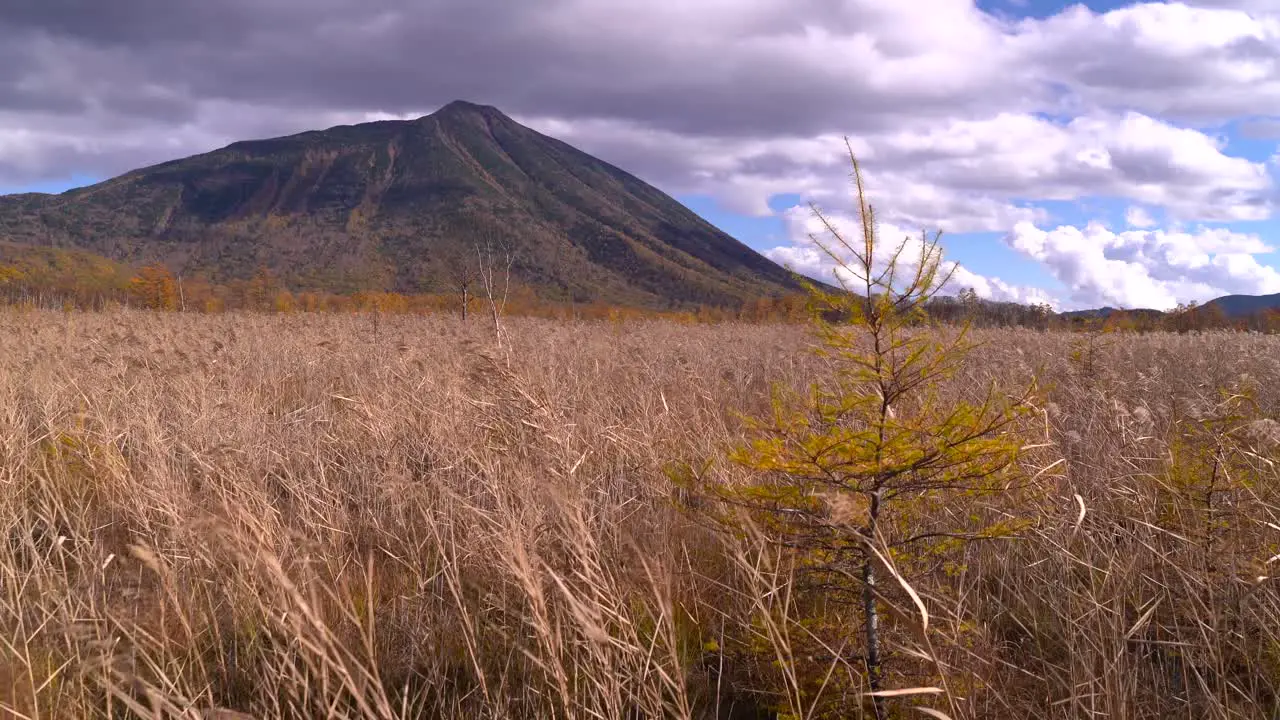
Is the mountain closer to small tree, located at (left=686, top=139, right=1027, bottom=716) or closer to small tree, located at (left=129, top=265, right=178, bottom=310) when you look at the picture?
small tree, located at (left=129, top=265, right=178, bottom=310)

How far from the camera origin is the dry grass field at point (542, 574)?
6.70ft

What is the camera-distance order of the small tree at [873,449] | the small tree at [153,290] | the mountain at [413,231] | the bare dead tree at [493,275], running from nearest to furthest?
the small tree at [873,449], the bare dead tree at [493,275], the small tree at [153,290], the mountain at [413,231]

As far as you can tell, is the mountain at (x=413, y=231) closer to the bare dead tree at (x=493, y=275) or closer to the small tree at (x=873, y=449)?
the bare dead tree at (x=493, y=275)

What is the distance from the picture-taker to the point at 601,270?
467ft

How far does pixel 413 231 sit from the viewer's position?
516 ft

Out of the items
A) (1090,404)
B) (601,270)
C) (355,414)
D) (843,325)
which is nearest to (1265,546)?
(843,325)

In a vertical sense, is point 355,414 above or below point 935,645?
above

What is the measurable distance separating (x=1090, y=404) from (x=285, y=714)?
18.8 feet

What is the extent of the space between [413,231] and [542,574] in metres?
165

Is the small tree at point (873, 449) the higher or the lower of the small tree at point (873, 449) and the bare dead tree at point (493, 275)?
the lower

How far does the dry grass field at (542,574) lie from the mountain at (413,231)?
114612 millimetres

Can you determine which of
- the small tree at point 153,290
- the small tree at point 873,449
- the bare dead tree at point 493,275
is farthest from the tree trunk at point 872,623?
the small tree at point 153,290

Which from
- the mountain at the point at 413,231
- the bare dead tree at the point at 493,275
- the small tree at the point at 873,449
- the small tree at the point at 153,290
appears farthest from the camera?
the mountain at the point at 413,231

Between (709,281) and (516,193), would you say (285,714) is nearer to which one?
(709,281)
